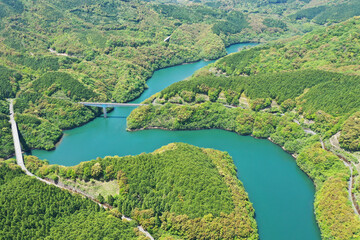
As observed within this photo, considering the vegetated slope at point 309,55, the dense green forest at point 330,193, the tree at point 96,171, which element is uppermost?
the vegetated slope at point 309,55

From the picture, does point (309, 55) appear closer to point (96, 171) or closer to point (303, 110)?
point (303, 110)

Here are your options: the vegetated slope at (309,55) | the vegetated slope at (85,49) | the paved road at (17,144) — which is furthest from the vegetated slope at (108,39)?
the vegetated slope at (309,55)

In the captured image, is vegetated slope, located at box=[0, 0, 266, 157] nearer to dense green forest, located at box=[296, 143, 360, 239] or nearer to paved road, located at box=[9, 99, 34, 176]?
paved road, located at box=[9, 99, 34, 176]

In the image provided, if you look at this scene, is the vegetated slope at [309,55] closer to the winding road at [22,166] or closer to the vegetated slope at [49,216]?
the winding road at [22,166]

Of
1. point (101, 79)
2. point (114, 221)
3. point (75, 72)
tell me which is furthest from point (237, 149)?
point (75, 72)

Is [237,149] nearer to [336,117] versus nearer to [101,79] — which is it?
[336,117]
